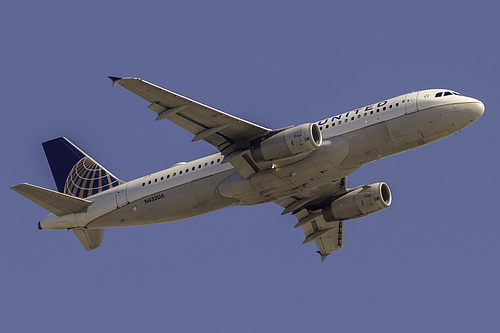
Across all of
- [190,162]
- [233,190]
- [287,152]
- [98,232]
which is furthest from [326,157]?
[98,232]

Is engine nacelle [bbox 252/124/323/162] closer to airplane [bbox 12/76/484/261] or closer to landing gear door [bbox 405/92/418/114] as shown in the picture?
airplane [bbox 12/76/484/261]

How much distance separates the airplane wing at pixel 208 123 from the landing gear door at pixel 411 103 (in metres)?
8.12

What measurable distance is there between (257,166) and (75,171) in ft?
51.5

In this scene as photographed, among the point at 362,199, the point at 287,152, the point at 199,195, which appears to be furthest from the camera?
the point at 362,199

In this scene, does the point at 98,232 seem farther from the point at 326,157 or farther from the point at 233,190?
the point at 326,157

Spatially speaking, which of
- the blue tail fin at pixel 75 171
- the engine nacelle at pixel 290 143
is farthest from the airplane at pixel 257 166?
the blue tail fin at pixel 75 171

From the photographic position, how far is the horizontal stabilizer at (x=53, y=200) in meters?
52.6

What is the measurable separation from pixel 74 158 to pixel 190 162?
1072cm

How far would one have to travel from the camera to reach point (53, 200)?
180 feet

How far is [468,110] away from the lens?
48875mm

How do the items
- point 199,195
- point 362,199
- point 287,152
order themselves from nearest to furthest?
point 287,152 < point 199,195 < point 362,199

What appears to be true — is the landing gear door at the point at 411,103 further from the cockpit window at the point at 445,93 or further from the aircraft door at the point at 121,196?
the aircraft door at the point at 121,196

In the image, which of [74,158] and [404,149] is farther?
[74,158]

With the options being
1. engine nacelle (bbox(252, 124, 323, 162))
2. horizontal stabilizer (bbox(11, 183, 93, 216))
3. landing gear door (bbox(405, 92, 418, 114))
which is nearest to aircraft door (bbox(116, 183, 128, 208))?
horizontal stabilizer (bbox(11, 183, 93, 216))
